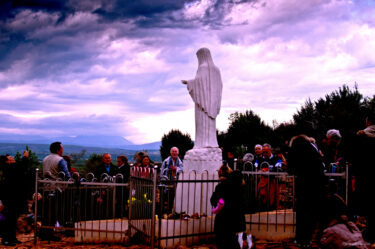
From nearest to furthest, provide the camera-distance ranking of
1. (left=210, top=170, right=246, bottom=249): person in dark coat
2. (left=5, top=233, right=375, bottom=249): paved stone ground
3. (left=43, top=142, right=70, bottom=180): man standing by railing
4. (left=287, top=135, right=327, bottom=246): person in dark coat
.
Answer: (left=210, top=170, right=246, bottom=249): person in dark coat < (left=287, top=135, right=327, bottom=246): person in dark coat < (left=5, top=233, right=375, bottom=249): paved stone ground < (left=43, top=142, right=70, bottom=180): man standing by railing

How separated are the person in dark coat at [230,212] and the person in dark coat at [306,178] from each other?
955mm

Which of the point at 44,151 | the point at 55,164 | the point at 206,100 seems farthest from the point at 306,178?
the point at 44,151

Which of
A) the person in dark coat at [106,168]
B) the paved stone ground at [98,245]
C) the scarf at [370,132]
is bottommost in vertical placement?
the paved stone ground at [98,245]

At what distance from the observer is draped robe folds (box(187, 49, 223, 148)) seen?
9.30 metres

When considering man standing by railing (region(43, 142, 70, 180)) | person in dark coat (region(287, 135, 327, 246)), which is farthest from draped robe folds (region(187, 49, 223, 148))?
person in dark coat (region(287, 135, 327, 246))

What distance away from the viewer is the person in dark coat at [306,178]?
20.4 ft

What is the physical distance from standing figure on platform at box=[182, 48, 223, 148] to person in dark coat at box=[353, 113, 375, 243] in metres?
3.50

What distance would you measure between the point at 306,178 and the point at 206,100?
3604mm

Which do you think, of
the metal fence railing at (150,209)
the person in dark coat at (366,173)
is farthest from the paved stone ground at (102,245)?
the person in dark coat at (366,173)

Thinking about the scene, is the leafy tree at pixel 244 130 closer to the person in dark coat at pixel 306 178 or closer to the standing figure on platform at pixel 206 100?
the standing figure on platform at pixel 206 100

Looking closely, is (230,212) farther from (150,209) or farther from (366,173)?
(366,173)

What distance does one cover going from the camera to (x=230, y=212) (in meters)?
6.06

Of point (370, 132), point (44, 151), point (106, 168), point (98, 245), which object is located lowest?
point (98, 245)

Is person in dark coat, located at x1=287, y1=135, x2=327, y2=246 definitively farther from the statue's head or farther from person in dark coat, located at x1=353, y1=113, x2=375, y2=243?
the statue's head
